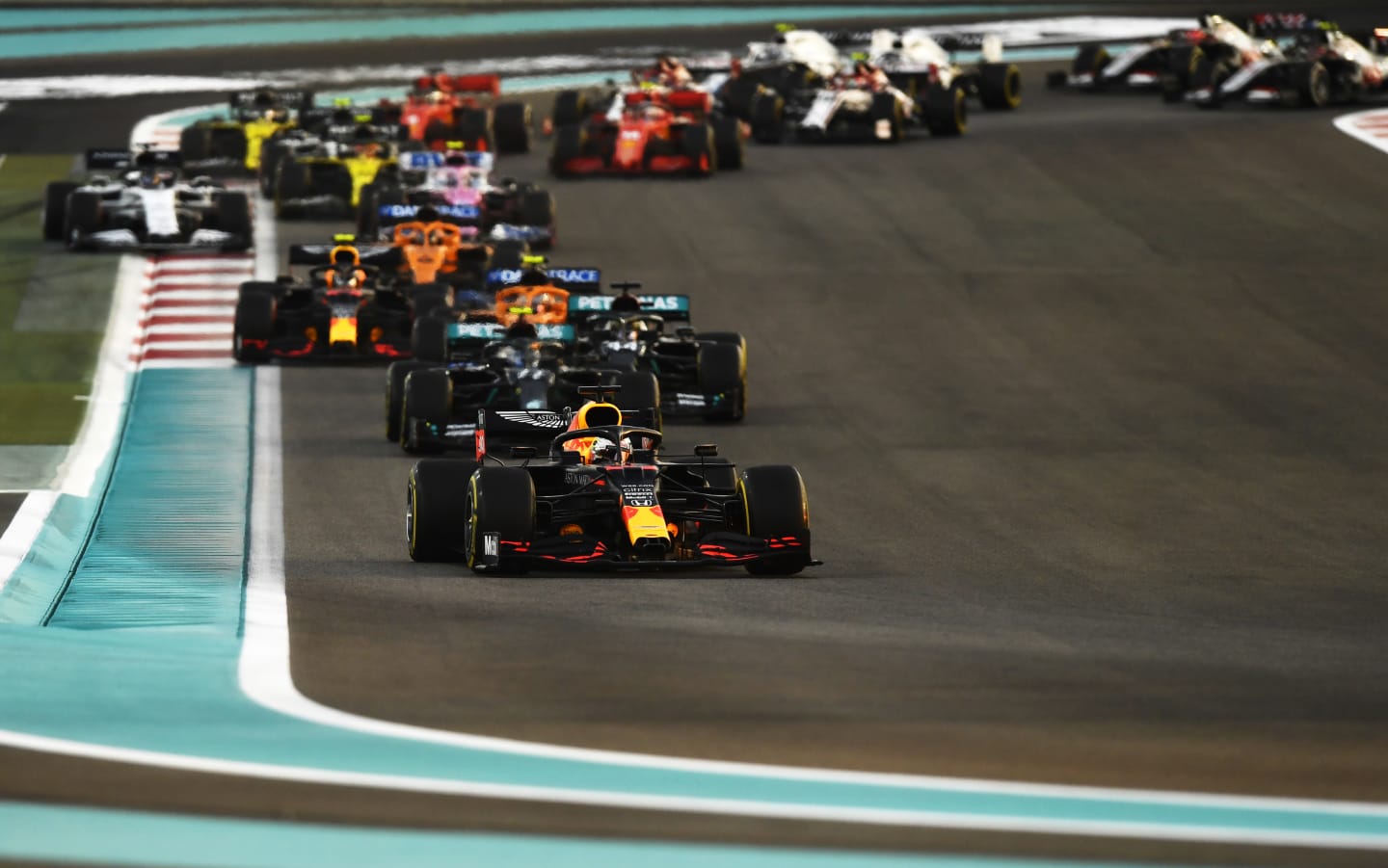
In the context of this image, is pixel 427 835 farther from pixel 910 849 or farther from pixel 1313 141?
pixel 1313 141

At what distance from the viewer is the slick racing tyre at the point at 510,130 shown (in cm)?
4650

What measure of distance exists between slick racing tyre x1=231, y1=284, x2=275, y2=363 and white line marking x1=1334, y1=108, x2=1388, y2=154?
21591 mm

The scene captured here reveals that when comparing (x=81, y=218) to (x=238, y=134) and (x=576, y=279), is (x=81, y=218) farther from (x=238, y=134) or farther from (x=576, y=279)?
(x=576, y=279)

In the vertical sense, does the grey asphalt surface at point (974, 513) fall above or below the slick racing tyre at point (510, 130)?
above

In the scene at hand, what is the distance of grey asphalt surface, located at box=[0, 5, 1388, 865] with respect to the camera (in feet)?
38.8

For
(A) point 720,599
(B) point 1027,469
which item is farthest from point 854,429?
(A) point 720,599

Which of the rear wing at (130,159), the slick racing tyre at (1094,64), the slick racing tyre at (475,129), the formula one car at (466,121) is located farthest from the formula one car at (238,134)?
the slick racing tyre at (1094,64)

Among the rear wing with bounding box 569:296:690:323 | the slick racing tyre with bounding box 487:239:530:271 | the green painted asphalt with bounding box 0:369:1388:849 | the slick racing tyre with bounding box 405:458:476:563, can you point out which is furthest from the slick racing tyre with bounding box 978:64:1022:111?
the green painted asphalt with bounding box 0:369:1388:849

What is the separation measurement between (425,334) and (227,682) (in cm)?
1398

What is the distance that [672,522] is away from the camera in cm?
1819

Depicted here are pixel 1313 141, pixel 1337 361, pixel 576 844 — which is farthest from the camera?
pixel 1313 141

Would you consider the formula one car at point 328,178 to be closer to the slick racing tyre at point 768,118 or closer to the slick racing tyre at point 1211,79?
the slick racing tyre at point 768,118

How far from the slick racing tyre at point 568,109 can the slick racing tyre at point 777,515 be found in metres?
30.1

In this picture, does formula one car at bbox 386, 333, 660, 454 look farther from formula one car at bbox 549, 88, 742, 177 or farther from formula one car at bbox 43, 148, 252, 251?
formula one car at bbox 549, 88, 742, 177
